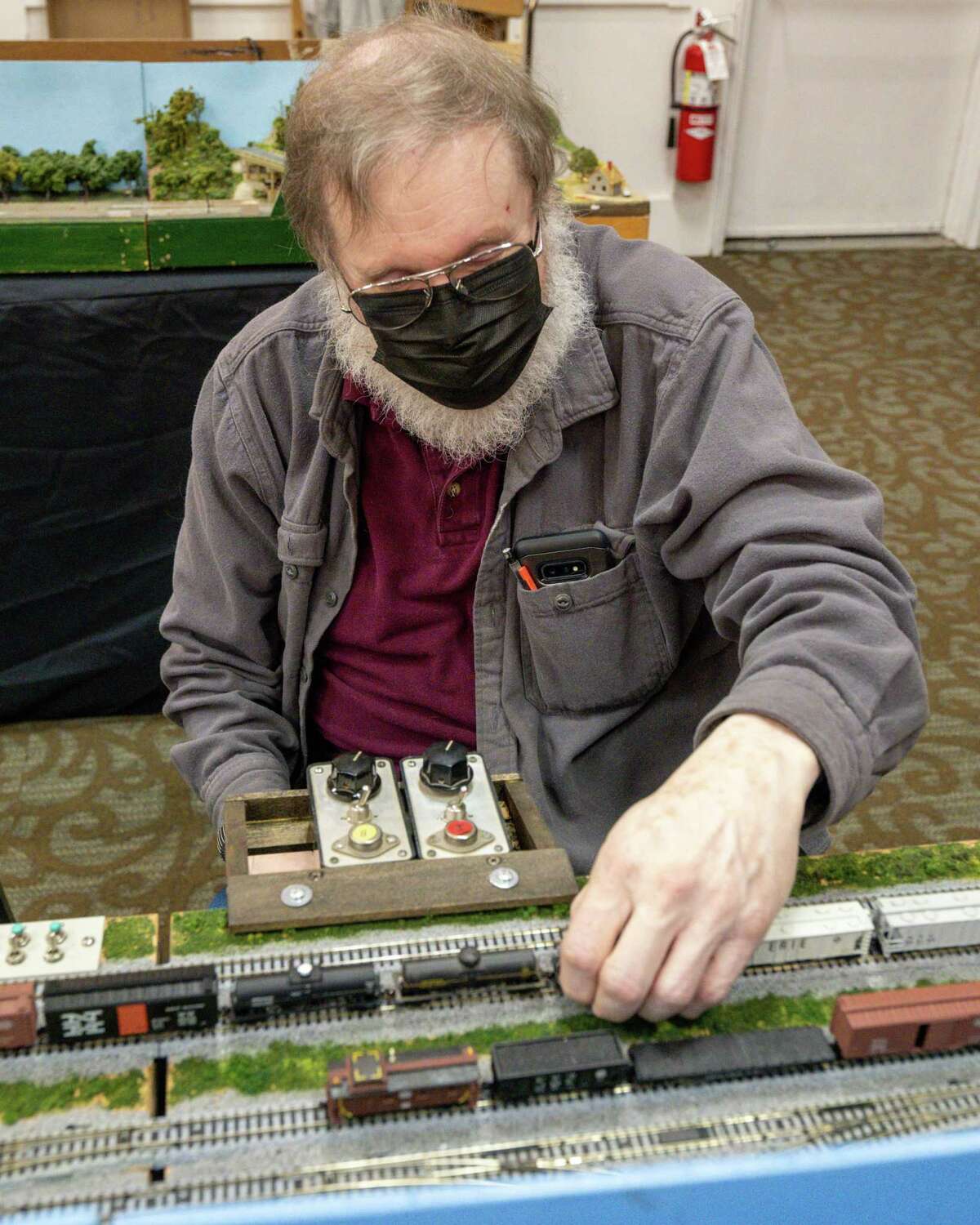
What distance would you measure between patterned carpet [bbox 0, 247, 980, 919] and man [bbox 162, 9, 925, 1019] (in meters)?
0.94

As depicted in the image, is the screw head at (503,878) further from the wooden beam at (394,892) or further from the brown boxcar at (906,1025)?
the brown boxcar at (906,1025)

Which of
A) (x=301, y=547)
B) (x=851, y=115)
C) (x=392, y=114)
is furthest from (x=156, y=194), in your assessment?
(x=851, y=115)

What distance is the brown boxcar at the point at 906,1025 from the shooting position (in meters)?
0.78

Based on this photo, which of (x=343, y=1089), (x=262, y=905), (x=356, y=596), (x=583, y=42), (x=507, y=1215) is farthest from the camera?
(x=583, y=42)

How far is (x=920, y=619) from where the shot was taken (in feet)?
9.81

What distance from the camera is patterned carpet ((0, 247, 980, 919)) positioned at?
7.68 feet

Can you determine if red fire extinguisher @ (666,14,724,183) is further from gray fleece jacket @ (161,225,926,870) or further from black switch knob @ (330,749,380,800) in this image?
black switch knob @ (330,749,380,800)

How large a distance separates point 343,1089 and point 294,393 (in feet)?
2.84

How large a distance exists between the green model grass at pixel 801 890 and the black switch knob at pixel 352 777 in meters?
0.15

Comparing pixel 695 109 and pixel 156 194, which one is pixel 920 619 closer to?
pixel 156 194

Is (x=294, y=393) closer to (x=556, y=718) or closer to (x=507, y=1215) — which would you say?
(x=556, y=718)

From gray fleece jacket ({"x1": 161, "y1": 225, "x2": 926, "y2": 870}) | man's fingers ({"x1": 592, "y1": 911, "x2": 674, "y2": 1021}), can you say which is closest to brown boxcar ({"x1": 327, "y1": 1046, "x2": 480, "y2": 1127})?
man's fingers ({"x1": 592, "y1": 911, "x2": 674, "y2": 1021})

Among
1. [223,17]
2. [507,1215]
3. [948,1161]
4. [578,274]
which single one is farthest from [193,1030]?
[223,17]

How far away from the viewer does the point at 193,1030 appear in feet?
2.67
